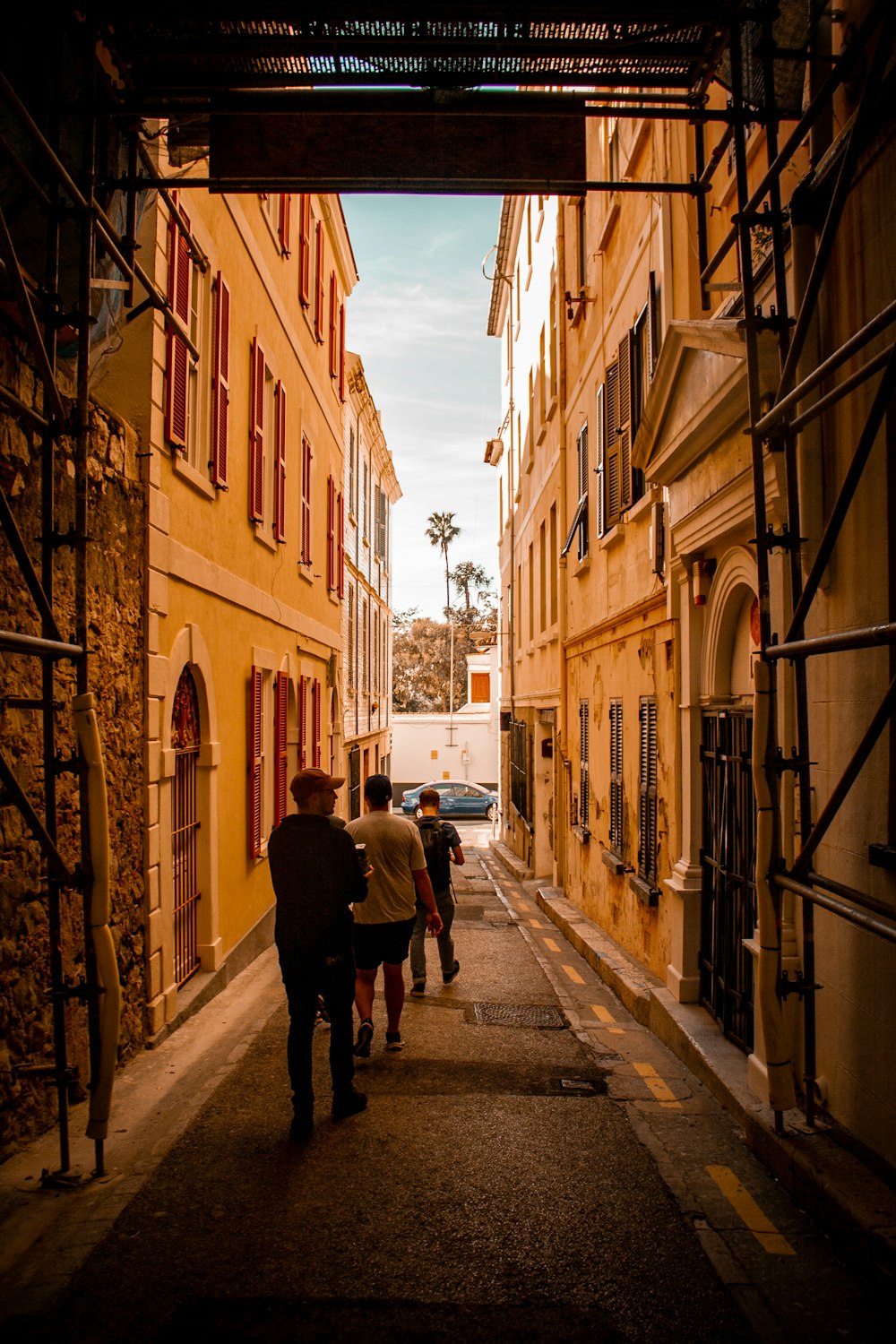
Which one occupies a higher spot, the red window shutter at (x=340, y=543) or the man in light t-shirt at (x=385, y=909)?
the red window shutter at (x=340, y=543)

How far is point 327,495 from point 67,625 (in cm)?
1157

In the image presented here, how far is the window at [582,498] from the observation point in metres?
12.7

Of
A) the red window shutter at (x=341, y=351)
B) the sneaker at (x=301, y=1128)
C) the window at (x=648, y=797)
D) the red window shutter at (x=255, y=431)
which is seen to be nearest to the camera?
the sneaker at (x=301, y=1128)

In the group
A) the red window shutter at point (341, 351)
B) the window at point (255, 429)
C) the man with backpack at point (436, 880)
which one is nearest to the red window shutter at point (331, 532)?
the red window shutter at point (341, 351)

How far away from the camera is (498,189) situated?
5371 mm

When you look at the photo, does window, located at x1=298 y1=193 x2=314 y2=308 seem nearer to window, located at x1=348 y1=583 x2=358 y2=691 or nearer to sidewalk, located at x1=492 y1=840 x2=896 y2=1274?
window, located at x1=348 y1=583 x2=358 y2=691

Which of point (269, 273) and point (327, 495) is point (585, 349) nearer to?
point (269, 273)

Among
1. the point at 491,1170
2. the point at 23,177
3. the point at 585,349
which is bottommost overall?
the point at 491,1170

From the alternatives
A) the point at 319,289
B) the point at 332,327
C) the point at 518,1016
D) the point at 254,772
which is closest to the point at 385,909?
the point at 518,1016

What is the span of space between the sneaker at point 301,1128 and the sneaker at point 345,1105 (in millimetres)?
288

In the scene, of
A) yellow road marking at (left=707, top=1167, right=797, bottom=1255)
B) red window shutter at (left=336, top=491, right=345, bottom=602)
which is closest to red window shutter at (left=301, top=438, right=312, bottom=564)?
red window shutter at (left=336, top=491, right=345, bottom=602)

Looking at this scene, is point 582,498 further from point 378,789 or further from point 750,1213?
point 750,1213

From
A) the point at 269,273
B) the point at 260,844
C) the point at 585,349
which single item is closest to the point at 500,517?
the point at 585,349

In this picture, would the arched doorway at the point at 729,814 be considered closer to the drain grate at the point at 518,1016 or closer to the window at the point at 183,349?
the drain grate at the point at 518,1016
